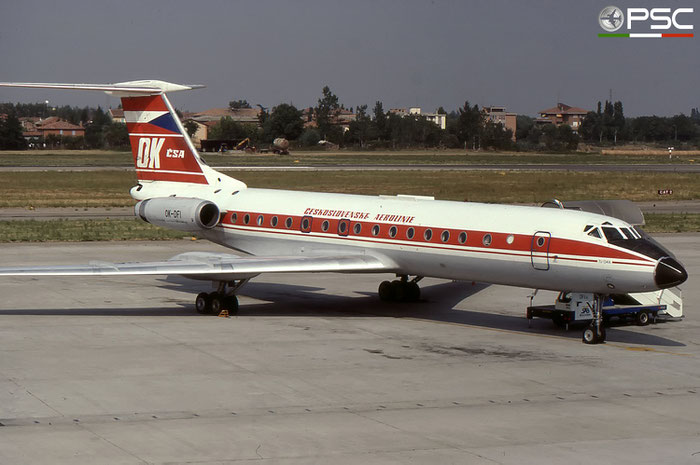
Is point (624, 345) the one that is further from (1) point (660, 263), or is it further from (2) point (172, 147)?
(2) point (172, 147)

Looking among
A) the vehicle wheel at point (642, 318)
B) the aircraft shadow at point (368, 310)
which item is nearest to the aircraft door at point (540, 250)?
the aircraft shadow at point (368, 310)

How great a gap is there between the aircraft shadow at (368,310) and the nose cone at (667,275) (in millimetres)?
2032

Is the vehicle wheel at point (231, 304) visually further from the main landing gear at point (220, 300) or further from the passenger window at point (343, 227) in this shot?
the passenger window at point (343, 227)

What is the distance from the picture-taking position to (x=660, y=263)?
62.5 feet

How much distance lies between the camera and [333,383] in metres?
16.6

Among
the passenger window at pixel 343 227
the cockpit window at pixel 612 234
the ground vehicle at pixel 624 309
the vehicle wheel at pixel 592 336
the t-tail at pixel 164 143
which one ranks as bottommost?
the vehicle wheel at pixel 592 336

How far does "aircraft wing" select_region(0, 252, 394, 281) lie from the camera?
2194cm

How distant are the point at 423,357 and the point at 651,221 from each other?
3189 cm

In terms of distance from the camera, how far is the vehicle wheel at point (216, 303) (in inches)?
920

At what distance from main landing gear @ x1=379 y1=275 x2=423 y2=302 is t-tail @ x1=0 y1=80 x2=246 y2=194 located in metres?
5.10

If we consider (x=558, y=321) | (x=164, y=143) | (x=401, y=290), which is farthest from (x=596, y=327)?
(x=164, y=143)

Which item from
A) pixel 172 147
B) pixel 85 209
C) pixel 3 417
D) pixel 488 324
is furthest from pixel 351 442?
pixel 85 209

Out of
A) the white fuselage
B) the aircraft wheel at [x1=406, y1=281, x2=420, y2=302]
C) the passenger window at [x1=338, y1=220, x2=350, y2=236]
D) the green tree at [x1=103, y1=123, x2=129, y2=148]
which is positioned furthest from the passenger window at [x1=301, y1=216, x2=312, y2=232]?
the green tree at [x1=103, y1=123, x2=129, y2=148]

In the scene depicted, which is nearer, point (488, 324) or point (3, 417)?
point (3, 417)
